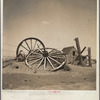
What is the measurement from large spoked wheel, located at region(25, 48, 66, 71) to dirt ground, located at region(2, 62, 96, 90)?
0.03 meters

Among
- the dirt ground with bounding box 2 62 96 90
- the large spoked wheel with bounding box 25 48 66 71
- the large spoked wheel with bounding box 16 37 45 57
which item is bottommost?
the dirt ground with bounding box 2 62 96 90

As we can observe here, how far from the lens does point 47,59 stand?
102 centimetres

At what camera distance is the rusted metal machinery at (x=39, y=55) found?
3.34ft

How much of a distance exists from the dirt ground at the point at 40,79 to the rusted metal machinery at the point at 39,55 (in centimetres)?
3

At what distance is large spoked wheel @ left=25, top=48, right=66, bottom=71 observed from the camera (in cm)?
102

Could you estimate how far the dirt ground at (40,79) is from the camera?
1.02 m

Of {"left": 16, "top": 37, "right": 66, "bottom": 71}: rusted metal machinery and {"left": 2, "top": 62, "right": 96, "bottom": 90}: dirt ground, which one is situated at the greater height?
{"left": 16, "top": 37, "right": 66, "bottom": 71}: rusted metal machinery

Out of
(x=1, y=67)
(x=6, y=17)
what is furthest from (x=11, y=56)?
(x=6, y=17)

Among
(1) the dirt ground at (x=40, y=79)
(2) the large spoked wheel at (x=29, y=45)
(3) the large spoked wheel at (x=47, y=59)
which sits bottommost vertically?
(1) the dirt ground at (x=40, y=79)

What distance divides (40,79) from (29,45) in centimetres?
21

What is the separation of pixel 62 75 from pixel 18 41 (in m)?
0.32

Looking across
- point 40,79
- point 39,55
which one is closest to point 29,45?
point 39,55

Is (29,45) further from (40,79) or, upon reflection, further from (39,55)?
(40,79)

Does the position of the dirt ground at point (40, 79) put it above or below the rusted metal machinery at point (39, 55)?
below
